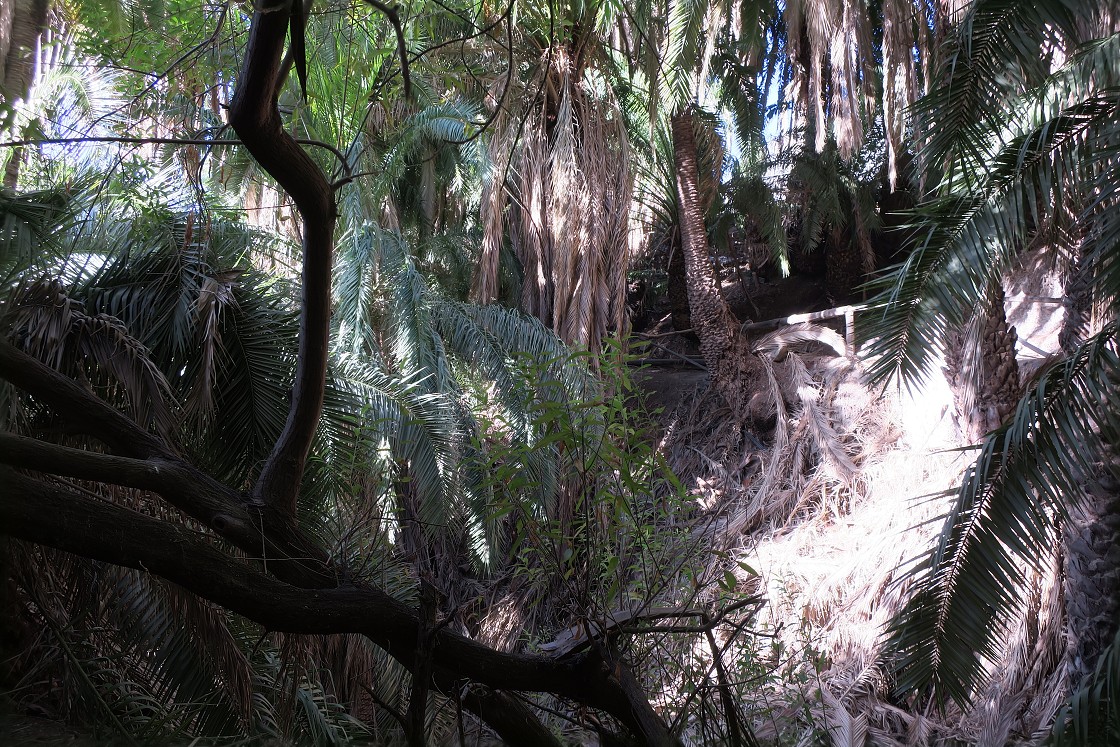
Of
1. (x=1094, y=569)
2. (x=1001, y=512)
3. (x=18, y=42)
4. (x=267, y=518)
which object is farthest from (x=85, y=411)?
(x=1094, y=569)

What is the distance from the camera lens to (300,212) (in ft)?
9.62

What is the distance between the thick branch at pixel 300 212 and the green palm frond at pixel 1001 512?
3.45m

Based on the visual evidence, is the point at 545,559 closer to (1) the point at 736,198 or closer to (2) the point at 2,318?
(2) the point at 2,318

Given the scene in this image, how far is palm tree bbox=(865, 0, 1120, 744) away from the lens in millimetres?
4223

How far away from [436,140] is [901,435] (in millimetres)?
8071

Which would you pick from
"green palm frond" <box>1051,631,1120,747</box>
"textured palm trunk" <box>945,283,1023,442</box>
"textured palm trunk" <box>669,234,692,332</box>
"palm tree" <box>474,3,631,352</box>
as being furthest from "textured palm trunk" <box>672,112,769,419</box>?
"green palm frond" <box>1051,631,1120,747</box>

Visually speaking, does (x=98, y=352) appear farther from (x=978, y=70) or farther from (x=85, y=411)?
(x=978, y=70)

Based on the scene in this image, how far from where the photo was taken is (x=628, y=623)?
290 cm

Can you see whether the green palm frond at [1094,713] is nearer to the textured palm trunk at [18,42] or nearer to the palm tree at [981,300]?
the palm tree at [981,300]

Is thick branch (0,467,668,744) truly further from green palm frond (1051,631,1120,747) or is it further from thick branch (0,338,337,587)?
green palm frond (1051,631,1120,747)

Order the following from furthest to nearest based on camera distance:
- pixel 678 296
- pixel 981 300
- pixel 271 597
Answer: pixel 678 296
pixel 981 300
pixel 271 597

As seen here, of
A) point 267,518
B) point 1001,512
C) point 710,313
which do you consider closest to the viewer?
point 267,518

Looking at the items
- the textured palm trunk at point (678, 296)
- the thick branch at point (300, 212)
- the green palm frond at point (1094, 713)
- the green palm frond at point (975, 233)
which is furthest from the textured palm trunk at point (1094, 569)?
the textured palm trunk at point (678, 296)

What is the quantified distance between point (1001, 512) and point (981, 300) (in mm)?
1531
